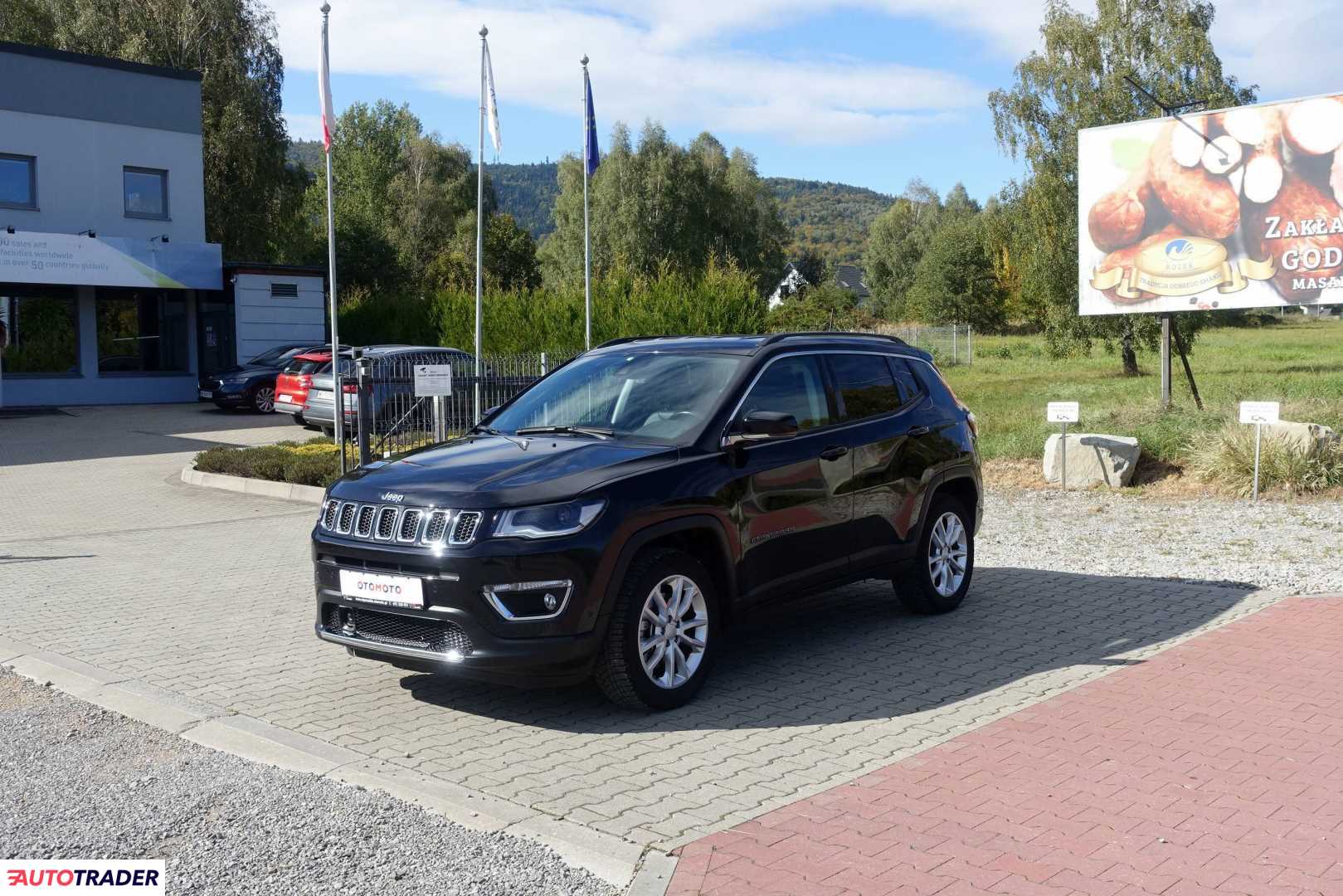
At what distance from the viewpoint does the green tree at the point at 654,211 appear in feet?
198

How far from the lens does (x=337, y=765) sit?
5.04 metres

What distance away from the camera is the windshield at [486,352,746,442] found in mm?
6402

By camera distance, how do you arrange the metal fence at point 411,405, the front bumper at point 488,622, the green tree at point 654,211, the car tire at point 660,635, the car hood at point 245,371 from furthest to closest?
the green tree at point 654,211
the car hood at point 245,371
the metal fence at point 411,405
the car tire at point 660,635
the front bumper at point 488,622

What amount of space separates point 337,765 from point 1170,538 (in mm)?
8392

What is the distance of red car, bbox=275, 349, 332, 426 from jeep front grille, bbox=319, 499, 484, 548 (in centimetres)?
1647

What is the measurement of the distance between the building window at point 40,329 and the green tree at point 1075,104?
2525 cm

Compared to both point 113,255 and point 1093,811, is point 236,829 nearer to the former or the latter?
point 1093,811

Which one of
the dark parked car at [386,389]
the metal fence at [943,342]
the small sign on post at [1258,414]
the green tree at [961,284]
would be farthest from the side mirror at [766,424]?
the green tree at [961,284]

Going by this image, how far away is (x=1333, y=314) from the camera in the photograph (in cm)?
7512

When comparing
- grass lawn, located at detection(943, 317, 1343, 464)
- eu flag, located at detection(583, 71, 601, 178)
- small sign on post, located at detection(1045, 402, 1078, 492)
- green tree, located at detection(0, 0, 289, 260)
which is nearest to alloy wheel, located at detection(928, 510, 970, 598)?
small sign on post, located at detection(1045, 402, 1078, 492)

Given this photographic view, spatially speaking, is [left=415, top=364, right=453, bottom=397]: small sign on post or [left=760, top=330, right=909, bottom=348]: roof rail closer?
[left=760, top=330, right=909, bottom=348]: roof rail

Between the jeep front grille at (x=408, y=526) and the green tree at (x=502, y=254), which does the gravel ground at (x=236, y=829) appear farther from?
the green tree at (x=502, y=254)

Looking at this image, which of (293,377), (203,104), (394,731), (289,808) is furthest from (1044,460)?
(203,104)

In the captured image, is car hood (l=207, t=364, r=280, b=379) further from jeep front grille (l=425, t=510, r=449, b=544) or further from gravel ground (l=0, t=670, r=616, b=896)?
jeep front grille (l=425, t=510, r=449, b=544)
